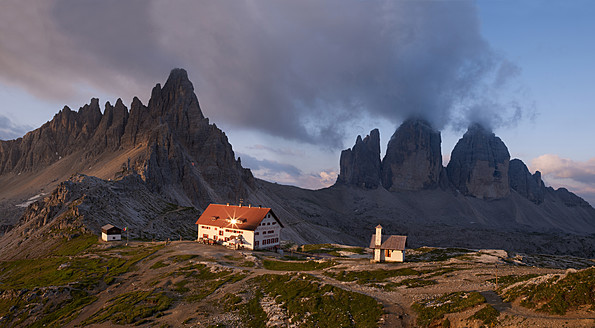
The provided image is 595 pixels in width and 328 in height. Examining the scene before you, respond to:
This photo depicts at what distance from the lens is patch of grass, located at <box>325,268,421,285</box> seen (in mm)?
A: 47759

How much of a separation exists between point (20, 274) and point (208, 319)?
6138cm

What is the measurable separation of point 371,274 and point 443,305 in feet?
62.3

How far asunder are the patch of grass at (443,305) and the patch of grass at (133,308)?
100 feet

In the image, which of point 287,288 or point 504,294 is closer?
point 504,294

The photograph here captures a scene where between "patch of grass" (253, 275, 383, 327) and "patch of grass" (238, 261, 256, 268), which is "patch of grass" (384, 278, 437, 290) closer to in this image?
"patch of grass" (253, 275, 383, 327)

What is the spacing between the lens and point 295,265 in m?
63.3

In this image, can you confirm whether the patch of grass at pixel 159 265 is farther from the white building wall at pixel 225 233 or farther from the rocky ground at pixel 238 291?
the white building wall at pixel 225 233

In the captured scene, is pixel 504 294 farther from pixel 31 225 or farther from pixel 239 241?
pixel 31 225

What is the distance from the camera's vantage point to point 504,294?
3166cm

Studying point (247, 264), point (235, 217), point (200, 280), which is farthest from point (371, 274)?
point (235, 217)

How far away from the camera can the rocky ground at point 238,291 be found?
3312 cm

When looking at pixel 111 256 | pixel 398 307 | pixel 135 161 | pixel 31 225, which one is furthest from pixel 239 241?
pixel 135 161

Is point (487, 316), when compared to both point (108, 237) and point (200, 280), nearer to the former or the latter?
point (200, 280)

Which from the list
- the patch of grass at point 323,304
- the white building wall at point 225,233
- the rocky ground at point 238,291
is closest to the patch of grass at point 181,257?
the rocky ground at point 238,291
